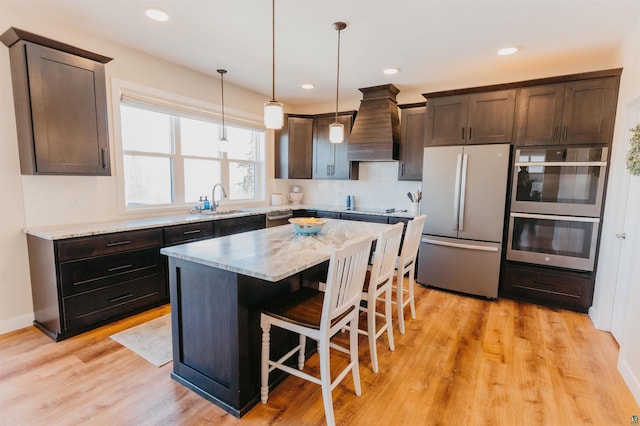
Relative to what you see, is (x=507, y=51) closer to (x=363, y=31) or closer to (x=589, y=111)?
(x=589, y=111)

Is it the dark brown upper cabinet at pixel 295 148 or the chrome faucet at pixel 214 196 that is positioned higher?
the dark brown upper cabinet at pixel 295 148

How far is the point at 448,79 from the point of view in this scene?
4.04m

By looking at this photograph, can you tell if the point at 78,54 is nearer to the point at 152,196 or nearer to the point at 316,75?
the point at 152,196

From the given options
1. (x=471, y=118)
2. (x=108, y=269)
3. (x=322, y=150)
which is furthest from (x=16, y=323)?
(x=471, y=118)

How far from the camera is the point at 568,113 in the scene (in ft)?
10.2

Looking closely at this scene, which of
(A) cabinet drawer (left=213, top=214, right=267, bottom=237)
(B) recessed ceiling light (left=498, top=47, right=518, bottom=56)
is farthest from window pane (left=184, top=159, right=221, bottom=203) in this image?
(B) recessed ceiling light (left=498, top=47, right=518, bottom=56)

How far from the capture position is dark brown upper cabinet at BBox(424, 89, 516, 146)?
3.40 meters

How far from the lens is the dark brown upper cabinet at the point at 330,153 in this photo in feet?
15.9

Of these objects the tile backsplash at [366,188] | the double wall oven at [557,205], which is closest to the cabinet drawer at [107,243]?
the tile backsplash at [366,188]

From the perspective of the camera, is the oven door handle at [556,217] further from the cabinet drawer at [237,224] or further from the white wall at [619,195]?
the cabinet drawer at [237,224]

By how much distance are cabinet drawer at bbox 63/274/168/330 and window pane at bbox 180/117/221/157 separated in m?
1.74

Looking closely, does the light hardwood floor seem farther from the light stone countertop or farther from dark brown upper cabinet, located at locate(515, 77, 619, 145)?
dark brown upper cabinet, located at locate(515, 77, 619, 145)

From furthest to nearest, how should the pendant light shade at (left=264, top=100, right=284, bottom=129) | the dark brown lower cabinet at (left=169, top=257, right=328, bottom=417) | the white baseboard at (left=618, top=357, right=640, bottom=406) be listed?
1. the pendant light shade at (left=264, top=100, right=284, bottom=129)
2. the white baseboard at (left=618, top=357, right=640, bottom=406)
3. the dark brown lower cabinet at (left=169, top=257, right=328, bottom=417)

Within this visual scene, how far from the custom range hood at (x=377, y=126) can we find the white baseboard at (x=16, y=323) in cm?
408
